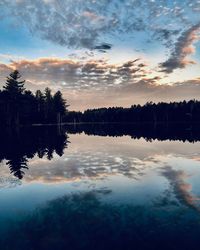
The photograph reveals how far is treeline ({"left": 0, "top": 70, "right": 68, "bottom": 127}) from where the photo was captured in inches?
3497

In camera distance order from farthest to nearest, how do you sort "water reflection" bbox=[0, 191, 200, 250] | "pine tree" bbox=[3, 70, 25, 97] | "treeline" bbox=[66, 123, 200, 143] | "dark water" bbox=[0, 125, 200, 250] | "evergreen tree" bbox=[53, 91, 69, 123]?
"evergreen tree" bbox=[53, 91, 69, 123] < "pine tree" bbox=[3, 70, 25, 97] < "treeline" bbox=[66, 123, 200, 143] < "dark water" bbox=[0, 125, 200, 250] < "water reflection" bbox=[0, 191, 200, 250]

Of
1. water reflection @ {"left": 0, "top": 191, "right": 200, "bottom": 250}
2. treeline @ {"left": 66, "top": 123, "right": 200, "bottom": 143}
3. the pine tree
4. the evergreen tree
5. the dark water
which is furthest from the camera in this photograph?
the evergreen tree

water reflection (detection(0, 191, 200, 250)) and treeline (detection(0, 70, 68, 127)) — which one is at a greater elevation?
treeline (detection(0, 70, 68, 127))

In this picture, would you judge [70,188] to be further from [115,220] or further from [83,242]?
[83,242]

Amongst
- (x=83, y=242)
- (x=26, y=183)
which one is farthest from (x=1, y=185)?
(x=83, y=242)

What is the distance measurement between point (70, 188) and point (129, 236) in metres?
5.60

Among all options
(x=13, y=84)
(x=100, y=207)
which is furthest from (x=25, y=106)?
(x=100, y=207)

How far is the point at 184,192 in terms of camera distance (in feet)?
39.2

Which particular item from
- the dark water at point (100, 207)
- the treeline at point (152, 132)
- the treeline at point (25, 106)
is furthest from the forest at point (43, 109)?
the dark water at point (100, 207)

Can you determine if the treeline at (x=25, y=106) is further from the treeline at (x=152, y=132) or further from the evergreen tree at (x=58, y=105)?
the treeline at (x=152, y=132)

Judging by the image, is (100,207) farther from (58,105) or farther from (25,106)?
(58,105)

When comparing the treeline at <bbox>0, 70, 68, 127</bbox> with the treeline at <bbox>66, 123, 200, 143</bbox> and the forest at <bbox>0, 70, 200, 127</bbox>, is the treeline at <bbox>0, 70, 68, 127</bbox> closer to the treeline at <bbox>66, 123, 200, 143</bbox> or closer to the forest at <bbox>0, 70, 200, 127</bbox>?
the forest at <bbox>0, 70, 200, 127</bbox>

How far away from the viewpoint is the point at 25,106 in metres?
95.1

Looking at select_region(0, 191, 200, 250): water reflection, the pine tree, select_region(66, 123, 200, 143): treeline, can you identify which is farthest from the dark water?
the pine tree
